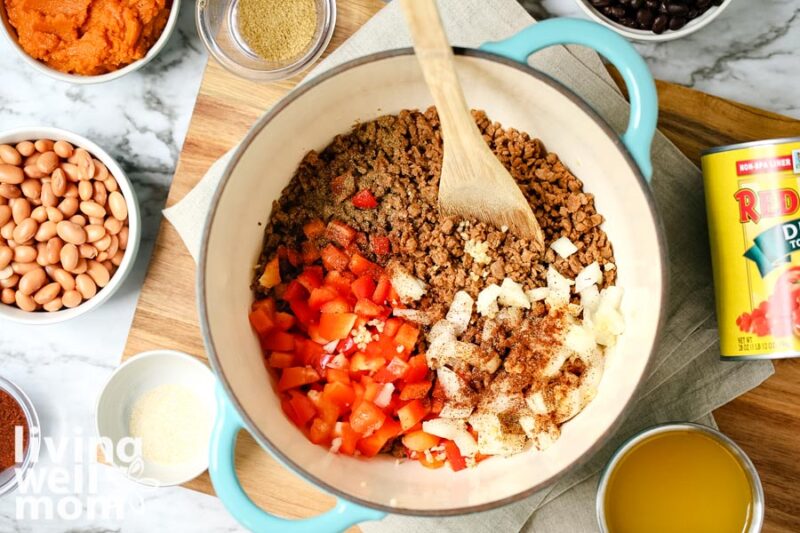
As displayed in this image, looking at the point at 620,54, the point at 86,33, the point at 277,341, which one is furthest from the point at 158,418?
the point at 620,54

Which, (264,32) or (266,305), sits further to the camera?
(264,32)

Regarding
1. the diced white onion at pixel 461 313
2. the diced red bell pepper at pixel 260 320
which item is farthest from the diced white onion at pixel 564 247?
the diced red bell pepper at pixel 260 320

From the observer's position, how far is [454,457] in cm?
168

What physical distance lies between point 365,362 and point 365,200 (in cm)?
37

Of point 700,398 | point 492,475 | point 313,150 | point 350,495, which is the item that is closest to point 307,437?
point 350,495

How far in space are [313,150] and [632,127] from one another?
A: 0.72 meters

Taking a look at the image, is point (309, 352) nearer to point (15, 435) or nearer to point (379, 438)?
point (379, 438)

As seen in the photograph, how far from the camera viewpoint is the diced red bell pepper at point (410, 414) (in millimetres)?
1658

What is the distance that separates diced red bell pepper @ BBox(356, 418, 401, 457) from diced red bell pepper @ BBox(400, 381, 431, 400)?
0.07 meters

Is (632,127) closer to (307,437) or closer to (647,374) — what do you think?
(647,374)

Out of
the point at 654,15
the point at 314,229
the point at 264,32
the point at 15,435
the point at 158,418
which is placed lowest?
the point at 15,435

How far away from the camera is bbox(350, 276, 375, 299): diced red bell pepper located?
170 cm

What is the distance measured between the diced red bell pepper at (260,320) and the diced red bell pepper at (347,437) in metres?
0.28

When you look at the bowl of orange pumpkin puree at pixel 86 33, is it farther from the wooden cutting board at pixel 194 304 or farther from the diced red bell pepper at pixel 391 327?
the diced red bell pepper at pixel 391 327
